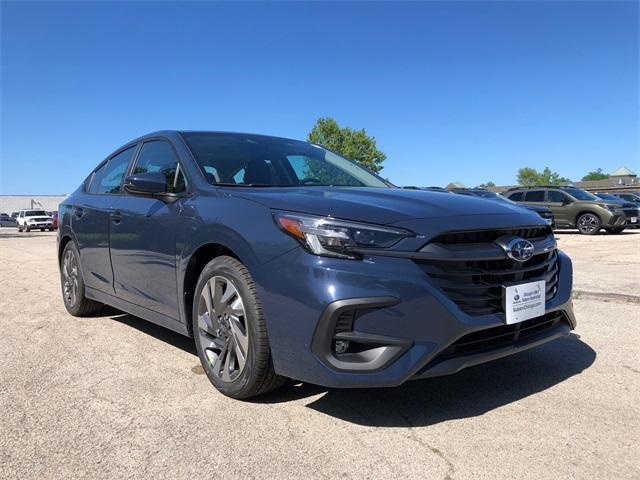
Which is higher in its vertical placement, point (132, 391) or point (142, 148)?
point (142, 148)

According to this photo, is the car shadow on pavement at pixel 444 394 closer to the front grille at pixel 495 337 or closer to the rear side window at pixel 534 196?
the front grille at pixel 495 337

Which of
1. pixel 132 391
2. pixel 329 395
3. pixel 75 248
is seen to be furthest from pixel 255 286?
pixel 75 248

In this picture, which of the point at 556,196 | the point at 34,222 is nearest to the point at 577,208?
the point at 556,196

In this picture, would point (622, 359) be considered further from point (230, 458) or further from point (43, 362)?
point (43, 362)

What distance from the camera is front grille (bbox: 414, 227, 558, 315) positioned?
2453 mm

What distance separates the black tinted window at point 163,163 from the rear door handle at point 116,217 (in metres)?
0.39

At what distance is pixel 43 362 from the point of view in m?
3.71

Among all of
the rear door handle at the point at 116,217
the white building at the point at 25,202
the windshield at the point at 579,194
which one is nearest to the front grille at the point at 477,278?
the rear door handle at the point at 116,217

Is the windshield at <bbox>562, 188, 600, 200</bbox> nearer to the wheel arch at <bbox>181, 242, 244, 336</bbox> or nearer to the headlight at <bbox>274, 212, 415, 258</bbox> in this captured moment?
the wheel arch at <bbox>181, 242, 244, 336</bbox>

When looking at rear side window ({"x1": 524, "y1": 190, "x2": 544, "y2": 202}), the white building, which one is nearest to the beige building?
rear side window ({"x1": 524, "y1": 190, "x2": 544, "y2": 202})

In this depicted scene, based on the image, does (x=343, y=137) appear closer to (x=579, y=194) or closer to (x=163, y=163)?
(x=579, y=194)

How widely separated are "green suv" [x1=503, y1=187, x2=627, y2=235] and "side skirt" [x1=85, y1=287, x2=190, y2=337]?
16482 millimetres

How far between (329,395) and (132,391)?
1.15 meters

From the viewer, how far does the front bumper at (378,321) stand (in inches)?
93.4
